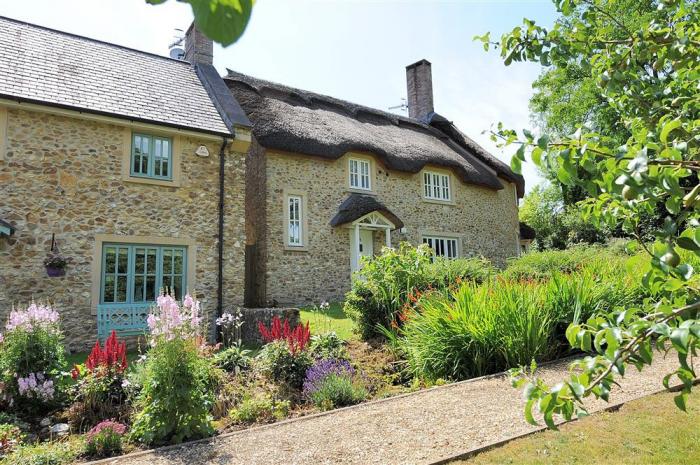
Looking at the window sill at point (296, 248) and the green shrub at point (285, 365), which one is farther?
the window sill at point (296, 248)

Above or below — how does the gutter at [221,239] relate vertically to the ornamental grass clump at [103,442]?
above

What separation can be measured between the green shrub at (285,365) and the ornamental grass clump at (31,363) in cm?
235

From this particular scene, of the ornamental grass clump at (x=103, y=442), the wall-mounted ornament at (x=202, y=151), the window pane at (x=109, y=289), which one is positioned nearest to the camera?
the ornamental grass clump at (x=103, y=442)

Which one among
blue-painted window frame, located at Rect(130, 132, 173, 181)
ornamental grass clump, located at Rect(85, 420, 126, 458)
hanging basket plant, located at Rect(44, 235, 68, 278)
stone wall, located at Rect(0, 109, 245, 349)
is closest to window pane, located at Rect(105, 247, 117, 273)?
stone wall, located at Rect(0, 109, 245, 349)

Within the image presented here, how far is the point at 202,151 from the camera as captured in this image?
10.5 meters

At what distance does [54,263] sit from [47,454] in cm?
546

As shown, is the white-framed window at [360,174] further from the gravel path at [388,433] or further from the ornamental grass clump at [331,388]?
the gravel path at [388,433]

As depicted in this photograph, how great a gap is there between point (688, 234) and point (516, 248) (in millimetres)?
20280

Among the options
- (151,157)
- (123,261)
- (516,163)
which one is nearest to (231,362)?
(123,261)

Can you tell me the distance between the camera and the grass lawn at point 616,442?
11.6ft

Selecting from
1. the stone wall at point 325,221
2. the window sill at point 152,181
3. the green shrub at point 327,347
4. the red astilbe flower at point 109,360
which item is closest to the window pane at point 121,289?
the window sill at point 152,181

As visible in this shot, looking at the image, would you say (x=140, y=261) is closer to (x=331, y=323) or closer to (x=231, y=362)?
(x=331, y=323)

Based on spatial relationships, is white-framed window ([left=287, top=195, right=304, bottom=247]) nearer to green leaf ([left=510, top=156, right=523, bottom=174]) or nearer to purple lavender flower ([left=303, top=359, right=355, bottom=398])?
purple lavender flower ([left=303, top=359, right=355, bottom=398])


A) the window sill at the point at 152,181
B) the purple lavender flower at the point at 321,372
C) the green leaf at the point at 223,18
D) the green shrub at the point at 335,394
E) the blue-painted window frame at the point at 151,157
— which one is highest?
the blue-painted window frame at the point at 151,157
